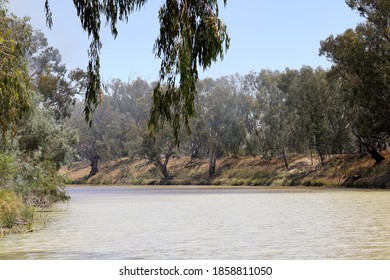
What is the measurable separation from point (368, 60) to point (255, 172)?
1333 inches

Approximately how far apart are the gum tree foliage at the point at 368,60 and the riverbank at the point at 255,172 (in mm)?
5946

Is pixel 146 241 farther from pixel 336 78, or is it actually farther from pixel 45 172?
pixel 336 78

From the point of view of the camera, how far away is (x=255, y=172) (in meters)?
85.9

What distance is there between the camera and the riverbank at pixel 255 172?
63250 millimetres

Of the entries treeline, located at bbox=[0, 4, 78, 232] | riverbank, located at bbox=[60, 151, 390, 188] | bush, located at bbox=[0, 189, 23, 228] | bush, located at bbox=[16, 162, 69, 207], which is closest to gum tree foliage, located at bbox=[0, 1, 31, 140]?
treeline, located at bbox=[0, 4, 78, 232]

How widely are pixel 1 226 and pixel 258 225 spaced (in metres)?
8.46

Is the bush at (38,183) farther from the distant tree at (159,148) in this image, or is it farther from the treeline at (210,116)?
the distant tree at (159,148)

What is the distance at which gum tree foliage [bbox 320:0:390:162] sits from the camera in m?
53.0

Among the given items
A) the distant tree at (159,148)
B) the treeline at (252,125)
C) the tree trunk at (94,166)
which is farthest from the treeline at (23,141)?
the tree trunk at (94,166)

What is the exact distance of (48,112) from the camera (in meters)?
37.3

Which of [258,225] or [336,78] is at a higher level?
[336,78]

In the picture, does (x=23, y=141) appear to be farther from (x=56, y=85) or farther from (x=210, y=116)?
(x=210, y=116)

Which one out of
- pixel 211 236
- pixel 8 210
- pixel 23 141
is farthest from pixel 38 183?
pixel 211 236

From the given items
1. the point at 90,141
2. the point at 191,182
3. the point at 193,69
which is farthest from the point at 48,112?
the point at 90,141
